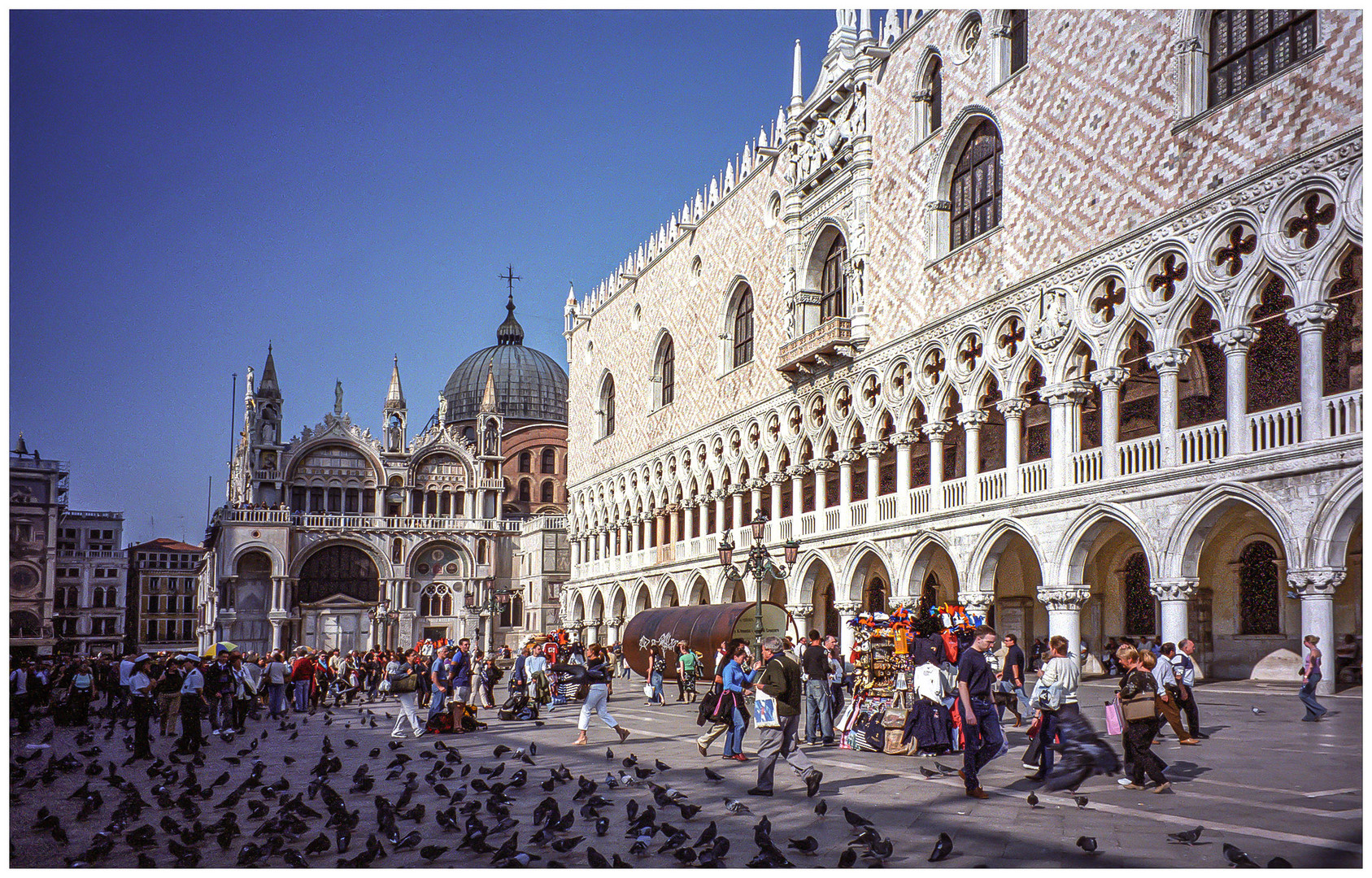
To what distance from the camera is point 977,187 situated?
21.0 m

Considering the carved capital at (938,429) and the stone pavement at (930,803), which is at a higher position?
the carved capital at (938,429)

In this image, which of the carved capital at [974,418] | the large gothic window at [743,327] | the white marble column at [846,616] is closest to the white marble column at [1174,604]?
the carved capital at [974,418]

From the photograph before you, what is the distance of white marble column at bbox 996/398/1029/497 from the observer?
63.6 ft

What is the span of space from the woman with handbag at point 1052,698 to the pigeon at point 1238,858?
2.82 m

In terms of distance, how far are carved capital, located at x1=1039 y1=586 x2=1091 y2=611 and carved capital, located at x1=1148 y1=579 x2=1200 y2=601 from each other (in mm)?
1782

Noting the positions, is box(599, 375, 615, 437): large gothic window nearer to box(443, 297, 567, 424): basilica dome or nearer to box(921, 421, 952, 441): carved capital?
box(443, 297, 567, 424): basilica dome

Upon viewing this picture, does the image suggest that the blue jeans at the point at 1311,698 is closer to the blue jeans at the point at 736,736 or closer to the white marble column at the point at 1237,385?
the white marble column at the point at 1237,385

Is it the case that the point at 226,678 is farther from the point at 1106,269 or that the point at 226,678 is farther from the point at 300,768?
the point at 1106,269

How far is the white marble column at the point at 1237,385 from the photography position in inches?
594

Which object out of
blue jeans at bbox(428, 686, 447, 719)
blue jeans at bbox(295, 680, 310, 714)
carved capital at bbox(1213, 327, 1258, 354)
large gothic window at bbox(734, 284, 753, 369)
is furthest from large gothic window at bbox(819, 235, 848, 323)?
blue jeans at bbox(428, 686, 447, 719)

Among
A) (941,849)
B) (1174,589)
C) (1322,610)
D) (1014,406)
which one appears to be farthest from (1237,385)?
(941,849)

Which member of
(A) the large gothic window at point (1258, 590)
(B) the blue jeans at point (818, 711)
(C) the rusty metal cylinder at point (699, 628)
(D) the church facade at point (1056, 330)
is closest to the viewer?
(B) the blue jeans at point (818, 711)

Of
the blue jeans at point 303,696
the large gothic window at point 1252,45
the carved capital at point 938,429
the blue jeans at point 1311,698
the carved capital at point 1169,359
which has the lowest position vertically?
the blue jeans at point 303,696

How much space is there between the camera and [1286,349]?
16109mm
